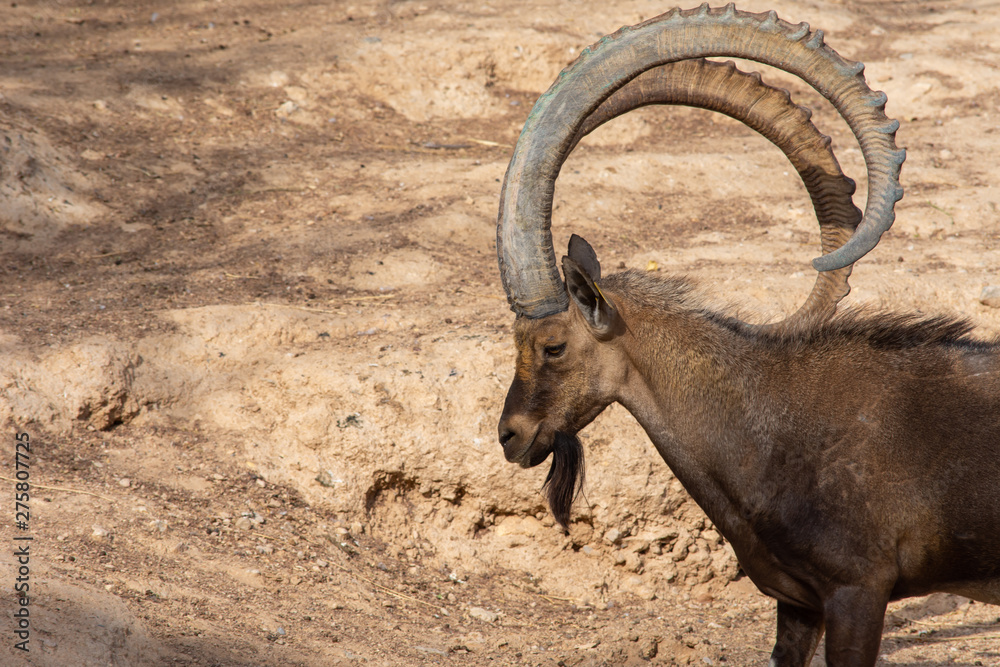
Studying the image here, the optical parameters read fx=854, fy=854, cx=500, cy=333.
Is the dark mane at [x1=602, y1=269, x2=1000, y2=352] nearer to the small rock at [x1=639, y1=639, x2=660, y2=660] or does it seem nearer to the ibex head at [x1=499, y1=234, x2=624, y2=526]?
the ibex head at [x1=499, y1=234, x2=624, y2=526]

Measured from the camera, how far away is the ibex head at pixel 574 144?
3748 millimetres

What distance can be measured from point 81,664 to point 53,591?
584 millimetres

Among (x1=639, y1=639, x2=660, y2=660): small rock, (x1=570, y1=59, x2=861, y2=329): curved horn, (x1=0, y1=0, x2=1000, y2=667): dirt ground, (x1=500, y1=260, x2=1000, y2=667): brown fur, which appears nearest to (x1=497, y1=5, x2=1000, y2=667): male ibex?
(x1=500, y1=260, x2=1000, y2=667): brown fur

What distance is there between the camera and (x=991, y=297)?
272 inches

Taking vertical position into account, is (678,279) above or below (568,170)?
below

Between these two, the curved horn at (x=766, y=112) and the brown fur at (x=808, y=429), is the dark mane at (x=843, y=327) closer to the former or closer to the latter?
the brown fur at (x=808, y=429)

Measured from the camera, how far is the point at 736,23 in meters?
3.76

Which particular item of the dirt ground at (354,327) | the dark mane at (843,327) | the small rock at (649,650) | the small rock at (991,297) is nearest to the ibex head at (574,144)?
the dark mane at (843,327)

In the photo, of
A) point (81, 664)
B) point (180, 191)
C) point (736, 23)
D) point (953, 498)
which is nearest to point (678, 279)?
point (736, 23)

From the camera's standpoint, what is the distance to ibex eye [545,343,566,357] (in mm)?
4020

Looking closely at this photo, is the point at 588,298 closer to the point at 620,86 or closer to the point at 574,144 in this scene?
the point at 574,144

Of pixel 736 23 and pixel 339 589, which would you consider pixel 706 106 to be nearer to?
pixel 736 23

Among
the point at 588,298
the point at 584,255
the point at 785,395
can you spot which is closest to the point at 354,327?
the point at 584,255

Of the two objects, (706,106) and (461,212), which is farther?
(461,212)
